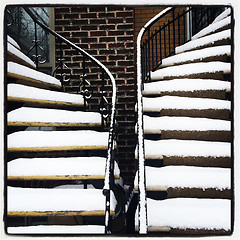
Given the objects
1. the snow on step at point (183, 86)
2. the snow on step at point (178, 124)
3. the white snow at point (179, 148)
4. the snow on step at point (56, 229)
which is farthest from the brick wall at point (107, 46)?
the snow on step at point (56, 229)

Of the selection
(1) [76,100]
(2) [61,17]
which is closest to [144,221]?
(1) [76,100]

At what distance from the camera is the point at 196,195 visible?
56.5 inches

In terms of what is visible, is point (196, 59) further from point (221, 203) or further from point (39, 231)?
point (39, 231)

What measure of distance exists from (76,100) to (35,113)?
59 cm

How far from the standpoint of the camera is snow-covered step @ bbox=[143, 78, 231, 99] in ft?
6.13

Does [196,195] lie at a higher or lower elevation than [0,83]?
lower

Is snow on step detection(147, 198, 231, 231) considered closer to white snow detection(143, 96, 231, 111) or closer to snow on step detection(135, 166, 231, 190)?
snow on step detection(135, 166, 231, 190)

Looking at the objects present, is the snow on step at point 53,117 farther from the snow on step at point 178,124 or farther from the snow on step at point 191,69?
the snow on step at point 191,69

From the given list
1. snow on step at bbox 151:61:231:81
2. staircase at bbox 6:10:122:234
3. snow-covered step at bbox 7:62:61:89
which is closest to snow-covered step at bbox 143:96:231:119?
snow on step at bbox 151:61:231:81

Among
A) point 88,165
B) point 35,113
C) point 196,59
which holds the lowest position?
point 88,165

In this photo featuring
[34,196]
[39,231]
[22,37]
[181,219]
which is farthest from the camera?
[22,37]

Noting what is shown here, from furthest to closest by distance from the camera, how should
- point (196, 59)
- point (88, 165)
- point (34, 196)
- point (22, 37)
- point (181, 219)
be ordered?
point (196, 59), point (22, 37), point (88, 165), point (34, 196), point (181, 219)

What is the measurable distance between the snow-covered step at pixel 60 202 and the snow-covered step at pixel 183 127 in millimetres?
691

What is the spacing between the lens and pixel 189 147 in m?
1.60
